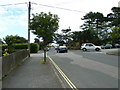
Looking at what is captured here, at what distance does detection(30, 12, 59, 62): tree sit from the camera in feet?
45.7

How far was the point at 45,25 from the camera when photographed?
14008mm

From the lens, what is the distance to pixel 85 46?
3366cm

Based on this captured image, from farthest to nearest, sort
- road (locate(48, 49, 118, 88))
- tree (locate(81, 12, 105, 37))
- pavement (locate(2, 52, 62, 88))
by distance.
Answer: tree (locate(81, 12, 105, 37))
road (locate(48, 49, 118, 88))
pavement (locate(2, 52, 62, 88))

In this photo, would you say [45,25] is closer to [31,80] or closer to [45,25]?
[45,25]

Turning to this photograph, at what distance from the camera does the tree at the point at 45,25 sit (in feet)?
45.7

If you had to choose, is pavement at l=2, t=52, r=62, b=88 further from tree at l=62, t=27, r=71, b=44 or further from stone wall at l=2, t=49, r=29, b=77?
tree at l=62, t=27, r=71, b=44

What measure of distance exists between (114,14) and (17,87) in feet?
142

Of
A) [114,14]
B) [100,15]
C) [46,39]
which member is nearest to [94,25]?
[100,15]

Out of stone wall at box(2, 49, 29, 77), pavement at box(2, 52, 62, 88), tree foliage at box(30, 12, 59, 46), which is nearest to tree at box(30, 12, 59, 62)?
tree foliage at box(30, 12, 59, 46)

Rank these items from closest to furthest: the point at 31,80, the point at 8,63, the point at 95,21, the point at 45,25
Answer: the point at 31,80 < the point at 8,63 < the point at 45,25 < the point at 95,21

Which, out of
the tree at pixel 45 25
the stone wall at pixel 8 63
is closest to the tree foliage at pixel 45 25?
the tree at pixel 45 25

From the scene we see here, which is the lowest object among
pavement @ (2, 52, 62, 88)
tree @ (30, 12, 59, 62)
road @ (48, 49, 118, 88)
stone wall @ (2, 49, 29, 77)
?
pavement @ (2, 52, 62, 88)

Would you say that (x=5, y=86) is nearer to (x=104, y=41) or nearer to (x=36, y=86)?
(x=36, y=86)

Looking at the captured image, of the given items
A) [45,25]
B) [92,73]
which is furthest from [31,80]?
[45,25]
